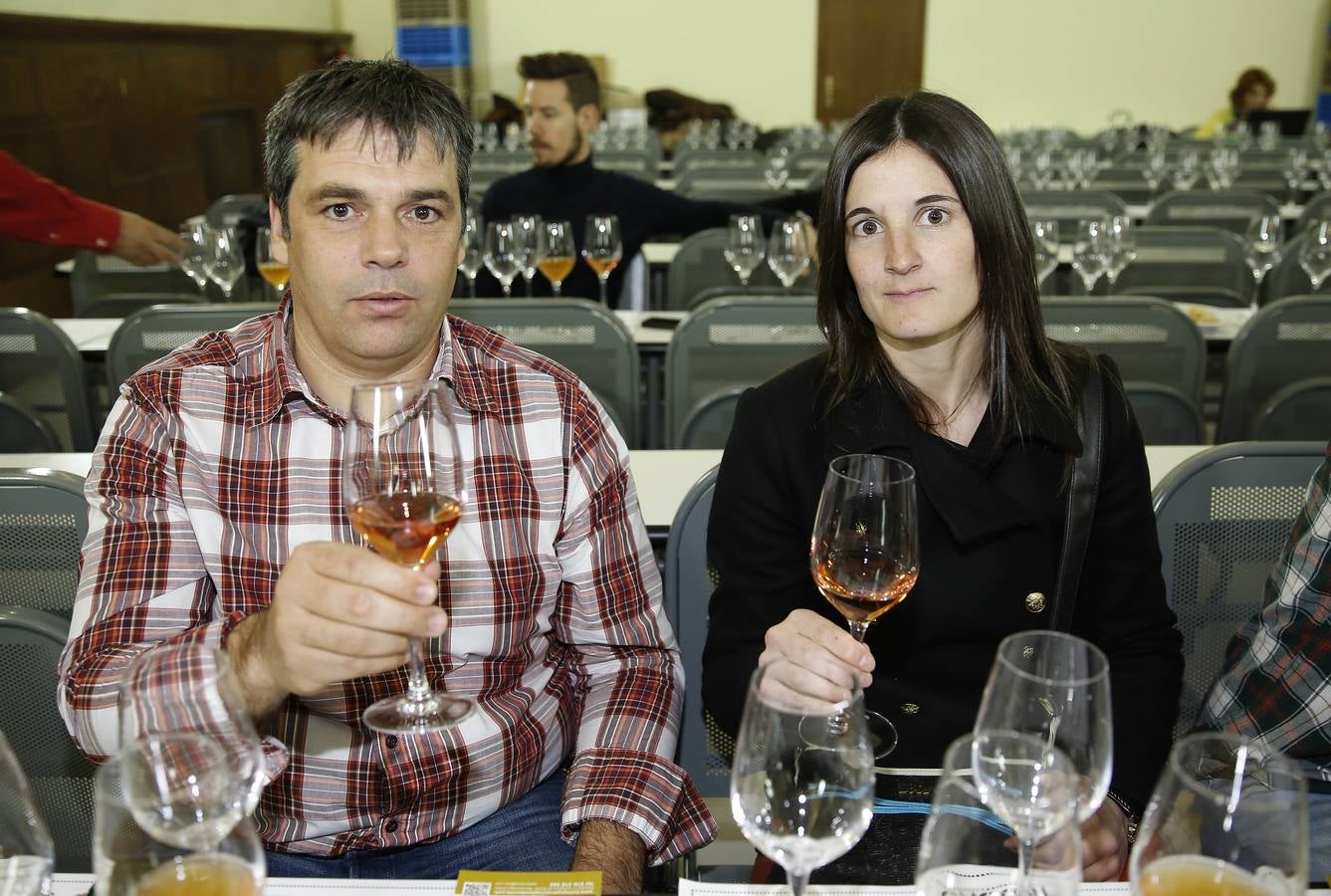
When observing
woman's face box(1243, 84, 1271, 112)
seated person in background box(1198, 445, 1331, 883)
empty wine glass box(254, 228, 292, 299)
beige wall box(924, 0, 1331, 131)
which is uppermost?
beige wall box(924, 0, 1331, 131)

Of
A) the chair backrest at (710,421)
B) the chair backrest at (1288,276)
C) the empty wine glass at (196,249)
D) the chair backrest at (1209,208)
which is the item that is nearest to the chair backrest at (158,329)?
the empty wine glass at (196,249)

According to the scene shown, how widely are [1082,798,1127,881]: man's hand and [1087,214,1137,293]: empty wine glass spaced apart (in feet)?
9.22

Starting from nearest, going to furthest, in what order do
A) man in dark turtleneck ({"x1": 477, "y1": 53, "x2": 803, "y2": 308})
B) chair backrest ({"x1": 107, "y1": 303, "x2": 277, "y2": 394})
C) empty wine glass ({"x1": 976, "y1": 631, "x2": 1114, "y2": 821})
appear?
empty wine glass ({"x1": 976, "y1": 631, "x2": 1114, "y2": 821}) < chair backrest ({"x1": 107, "y1": 303, "x2": 277, "y2": 394}) < man in dark turtleneck ({"x1": 477, "y1": 53, "x2": 803, "y2": 308})

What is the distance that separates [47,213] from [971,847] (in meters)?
3.82

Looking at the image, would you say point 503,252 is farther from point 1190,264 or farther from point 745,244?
point 1190,264

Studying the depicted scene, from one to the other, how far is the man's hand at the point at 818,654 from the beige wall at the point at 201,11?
24.5ft

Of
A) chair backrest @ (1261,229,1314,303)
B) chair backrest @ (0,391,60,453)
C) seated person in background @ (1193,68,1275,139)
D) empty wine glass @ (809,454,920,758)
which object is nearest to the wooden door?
seated person in background @ (1193,68,1275,139)

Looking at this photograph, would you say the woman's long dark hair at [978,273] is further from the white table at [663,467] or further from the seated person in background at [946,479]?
the white table at [663,467]

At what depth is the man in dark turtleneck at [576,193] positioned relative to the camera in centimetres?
439

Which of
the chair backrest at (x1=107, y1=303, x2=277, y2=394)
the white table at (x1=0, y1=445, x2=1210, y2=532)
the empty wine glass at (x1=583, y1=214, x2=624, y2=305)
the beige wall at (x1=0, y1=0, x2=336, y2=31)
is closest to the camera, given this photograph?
the white table at (x1=0, y1=445, x2=1210, y2=532)

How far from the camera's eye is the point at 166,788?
0.81m

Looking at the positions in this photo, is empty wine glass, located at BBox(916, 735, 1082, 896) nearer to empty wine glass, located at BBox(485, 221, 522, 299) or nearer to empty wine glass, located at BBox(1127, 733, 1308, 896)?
empty wine glass, located at BBox(1127, 733, 1308, 896)

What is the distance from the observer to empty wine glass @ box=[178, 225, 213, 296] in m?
3.67

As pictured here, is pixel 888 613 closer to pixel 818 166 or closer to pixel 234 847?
pixel 234 847
